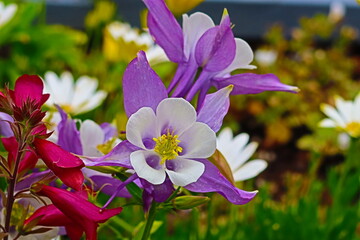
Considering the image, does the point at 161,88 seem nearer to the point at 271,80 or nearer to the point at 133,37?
the point at 271,80

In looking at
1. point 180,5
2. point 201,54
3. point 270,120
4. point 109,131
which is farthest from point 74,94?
point 270,120

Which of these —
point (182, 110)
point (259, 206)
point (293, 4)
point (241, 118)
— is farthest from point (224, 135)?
point (293, 4)

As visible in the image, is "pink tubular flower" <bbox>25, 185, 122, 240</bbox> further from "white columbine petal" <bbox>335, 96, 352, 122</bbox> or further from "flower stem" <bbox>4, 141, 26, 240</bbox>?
"white columbine petal" <bbox>335, 96, 352, 122</bbox>

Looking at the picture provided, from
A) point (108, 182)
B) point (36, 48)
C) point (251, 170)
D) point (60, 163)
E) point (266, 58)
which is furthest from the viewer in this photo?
point (266, 58)

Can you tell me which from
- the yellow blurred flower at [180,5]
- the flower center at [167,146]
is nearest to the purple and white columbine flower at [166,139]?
the flower center at [167,146]

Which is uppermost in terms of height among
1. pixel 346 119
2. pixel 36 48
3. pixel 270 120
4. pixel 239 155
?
pixel 239 155

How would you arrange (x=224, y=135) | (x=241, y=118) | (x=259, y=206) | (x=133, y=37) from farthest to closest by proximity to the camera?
(x=241, y=118) → (x=133, y=37) → (x=259, y=206) → (x=224, y=135)

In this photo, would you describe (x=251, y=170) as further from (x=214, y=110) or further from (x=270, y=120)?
(x=270, y=120)
